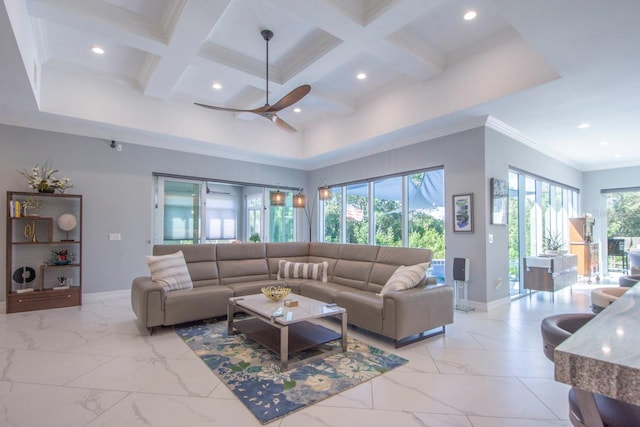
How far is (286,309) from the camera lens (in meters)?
3.25

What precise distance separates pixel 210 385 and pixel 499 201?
15.4 feet

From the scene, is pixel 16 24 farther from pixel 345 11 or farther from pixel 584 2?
pixel 584 2

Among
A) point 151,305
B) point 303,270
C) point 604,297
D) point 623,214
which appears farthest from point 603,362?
point 623,214

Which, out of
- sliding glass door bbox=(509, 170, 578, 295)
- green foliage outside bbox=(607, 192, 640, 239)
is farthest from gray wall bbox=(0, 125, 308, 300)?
green foliage outside bbox=(607, 192, 640, 239)

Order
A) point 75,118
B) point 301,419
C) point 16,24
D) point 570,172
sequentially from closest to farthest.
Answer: point 301,419 < point 16,24 < point 75,118 < point 570,172

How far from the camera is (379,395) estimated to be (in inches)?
95.4

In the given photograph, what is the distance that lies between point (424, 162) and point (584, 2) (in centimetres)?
327

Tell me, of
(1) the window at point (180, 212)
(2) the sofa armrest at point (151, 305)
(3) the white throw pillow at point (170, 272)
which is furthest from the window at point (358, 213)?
(2) the sofa armrest at point (151, 305)

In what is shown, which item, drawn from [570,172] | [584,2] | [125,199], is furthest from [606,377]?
[570,172]

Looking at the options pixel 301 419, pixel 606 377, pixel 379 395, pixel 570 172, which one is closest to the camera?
pixel 606 377

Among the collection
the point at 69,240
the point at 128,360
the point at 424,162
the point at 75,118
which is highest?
the point at 75,118

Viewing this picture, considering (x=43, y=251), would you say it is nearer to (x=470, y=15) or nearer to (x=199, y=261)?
(x=199, y=261)

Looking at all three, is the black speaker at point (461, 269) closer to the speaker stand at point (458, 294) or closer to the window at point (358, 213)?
the speaker stand at point (458, 294)

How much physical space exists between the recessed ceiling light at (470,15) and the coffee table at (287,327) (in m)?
3.45
